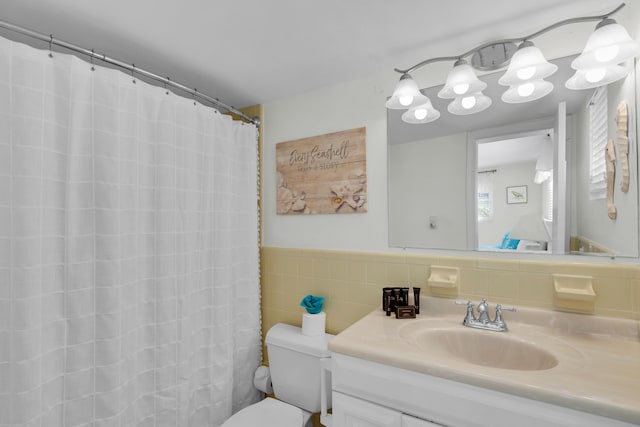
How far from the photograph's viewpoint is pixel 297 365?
1.60m

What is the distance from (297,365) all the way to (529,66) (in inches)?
68.2

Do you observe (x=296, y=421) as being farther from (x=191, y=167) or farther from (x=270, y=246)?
(x=191, y=167)

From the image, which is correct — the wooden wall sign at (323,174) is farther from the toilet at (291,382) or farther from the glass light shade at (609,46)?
the glass light shade at (609,46)

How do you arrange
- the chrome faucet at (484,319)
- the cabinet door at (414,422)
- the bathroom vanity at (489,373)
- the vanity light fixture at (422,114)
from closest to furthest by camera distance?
the bathroom vanity at (489,373), the cabinet door at (414,422), the chrome faucet at (484,319), the vanity light fixture at (422,114)

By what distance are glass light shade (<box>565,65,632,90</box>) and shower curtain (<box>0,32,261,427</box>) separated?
5.46 feet

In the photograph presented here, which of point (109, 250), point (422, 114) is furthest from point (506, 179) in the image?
point (109, 250)

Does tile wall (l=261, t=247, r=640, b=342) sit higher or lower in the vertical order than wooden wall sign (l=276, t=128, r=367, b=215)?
lower

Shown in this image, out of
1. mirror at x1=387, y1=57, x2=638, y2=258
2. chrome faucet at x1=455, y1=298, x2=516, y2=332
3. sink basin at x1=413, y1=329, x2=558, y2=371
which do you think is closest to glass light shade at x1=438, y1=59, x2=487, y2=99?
mirror at x1=387, y1=57, x2=638, y2=258

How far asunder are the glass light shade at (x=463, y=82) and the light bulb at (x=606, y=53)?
361mm

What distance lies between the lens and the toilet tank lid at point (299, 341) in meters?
1.54

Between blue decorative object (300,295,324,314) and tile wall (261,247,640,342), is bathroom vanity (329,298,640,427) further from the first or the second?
blue decorative object (300,295,324,314)

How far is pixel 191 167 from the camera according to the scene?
153 cm

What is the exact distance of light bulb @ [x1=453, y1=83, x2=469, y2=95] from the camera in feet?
4.29

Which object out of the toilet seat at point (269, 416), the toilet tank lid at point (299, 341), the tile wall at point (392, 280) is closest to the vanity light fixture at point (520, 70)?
the tile wall at point (392, 280)
